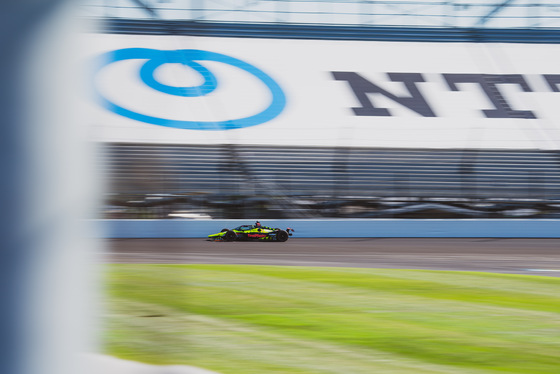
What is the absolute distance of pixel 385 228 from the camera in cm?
1549

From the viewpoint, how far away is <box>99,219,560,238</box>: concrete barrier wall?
1470 centimetres

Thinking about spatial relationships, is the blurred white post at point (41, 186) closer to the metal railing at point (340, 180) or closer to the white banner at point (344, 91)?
the metal railing at point (340, 180)

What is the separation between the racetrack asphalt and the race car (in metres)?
0.15

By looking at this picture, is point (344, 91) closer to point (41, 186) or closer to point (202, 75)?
point (202, 75)

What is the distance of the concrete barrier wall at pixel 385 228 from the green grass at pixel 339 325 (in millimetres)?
7862

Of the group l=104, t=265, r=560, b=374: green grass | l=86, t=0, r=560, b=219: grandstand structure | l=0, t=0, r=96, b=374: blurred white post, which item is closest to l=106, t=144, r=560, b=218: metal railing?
l=86, t=0, r=560, b=219: grandstand structure

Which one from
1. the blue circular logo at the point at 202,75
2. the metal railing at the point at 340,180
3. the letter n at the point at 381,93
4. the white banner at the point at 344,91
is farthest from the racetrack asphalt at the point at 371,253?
the letter n at the point at 381,93

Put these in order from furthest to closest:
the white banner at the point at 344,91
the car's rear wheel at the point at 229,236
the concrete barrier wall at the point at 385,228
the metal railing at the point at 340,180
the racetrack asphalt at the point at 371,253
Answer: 1. the white banner at the point at 344,91
2. the metal railing at the point at 340,180
3. the concrete barrier wall at the point at 385,228
4. the car's rear wheel at the point at 229,236
5. the racetrack asphalt at the point at 371,253

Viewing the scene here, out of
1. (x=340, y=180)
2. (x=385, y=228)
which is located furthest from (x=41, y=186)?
(x=340, y=180)

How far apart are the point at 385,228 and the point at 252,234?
3847 millimetres

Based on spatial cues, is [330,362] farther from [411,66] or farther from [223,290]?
[411,66]

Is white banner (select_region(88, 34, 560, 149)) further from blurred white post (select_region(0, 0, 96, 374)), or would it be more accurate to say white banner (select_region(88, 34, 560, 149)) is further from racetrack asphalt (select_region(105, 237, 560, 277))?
blurred white post (select_region(0, 0, 96, 374))

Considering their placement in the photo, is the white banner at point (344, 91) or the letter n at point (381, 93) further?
the letter n at point (381, 93)

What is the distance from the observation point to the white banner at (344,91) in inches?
690
